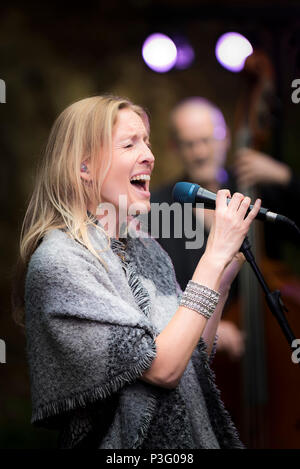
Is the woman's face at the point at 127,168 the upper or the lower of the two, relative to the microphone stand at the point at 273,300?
upper

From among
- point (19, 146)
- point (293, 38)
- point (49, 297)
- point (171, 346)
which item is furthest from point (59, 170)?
point (19, 146)

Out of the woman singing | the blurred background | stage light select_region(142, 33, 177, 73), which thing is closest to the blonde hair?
the woman singing

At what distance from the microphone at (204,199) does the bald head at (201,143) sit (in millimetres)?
248

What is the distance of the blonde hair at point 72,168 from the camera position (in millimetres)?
1085

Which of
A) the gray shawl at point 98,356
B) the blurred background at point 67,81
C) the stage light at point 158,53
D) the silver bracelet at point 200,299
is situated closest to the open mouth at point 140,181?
the gray shawl at point 98,356

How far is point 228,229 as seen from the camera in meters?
1.02

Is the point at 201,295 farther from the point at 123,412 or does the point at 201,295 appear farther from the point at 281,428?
the point at 281,428

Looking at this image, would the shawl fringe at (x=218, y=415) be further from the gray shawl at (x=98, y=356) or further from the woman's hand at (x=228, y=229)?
the woman's hand at (x=228, y=229)

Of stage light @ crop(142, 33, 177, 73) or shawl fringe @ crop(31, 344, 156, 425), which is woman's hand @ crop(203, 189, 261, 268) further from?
stage light @ crop(142, 33, 177, 73)

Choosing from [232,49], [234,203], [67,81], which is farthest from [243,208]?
[67,81]

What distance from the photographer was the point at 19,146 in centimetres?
332

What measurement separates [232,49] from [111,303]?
2.47 ft

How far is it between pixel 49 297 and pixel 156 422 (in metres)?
0.28

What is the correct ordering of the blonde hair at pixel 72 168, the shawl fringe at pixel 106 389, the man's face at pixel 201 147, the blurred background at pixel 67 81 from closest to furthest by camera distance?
the shawl fringe at pixel 106 389 → the blonde hair at pixel 72 168 → the man's face at pixel 201 147 → the blurred background at pixel 67 81
